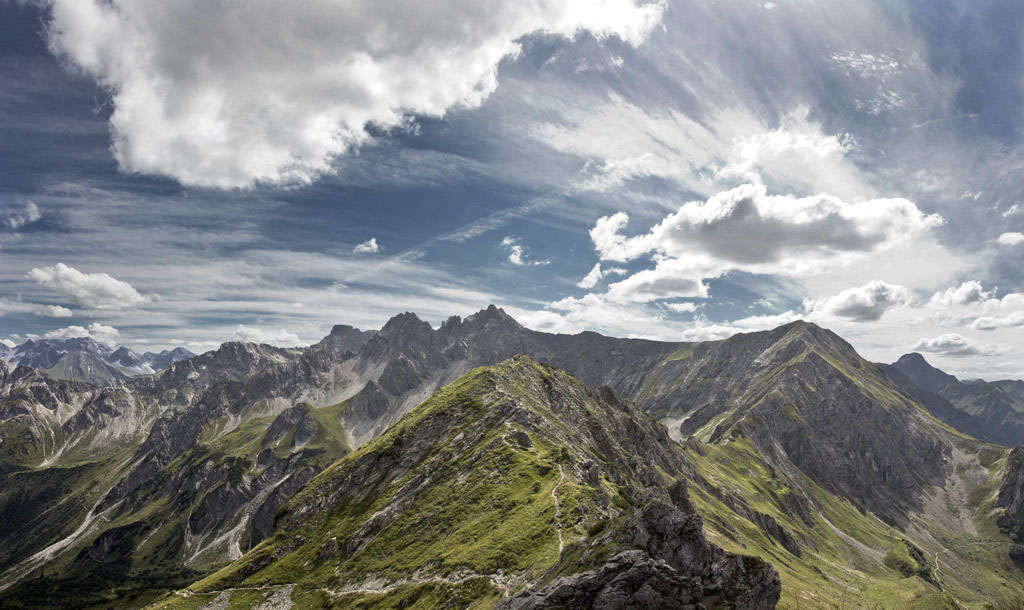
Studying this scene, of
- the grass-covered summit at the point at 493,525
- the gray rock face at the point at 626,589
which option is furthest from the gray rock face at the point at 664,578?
the grass-covered summit at the point at 493,525

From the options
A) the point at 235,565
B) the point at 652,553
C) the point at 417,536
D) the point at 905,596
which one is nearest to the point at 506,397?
the point at 417,536

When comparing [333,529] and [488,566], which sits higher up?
[488,566]

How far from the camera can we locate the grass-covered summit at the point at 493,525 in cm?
4372

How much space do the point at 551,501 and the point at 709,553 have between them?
1935 inches

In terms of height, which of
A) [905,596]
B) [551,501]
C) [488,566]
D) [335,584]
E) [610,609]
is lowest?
[905,596]

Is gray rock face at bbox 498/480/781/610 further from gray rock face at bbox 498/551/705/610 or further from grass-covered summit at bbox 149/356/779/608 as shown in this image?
grass-covered summit at bbox 149/356/779/608

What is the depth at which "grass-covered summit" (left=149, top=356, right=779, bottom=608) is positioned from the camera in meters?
43.7

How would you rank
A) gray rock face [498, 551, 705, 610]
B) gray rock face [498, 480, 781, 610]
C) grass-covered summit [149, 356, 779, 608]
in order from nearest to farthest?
gray rock face [498, 551, 705, 610]
gray rock face [498, 480, 781, 610]
grass-covered summit [149, 356, 779, 608]

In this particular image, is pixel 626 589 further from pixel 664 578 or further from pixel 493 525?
pixel 493 525

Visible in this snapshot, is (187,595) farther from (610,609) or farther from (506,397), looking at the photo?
(610,609)

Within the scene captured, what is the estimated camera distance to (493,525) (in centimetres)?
9256

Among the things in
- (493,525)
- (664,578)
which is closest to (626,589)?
(664,578)

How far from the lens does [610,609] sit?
122 ft

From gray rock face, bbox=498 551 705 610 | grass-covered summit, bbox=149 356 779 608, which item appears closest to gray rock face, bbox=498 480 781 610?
gray rock face, bbox=498 551 705 610
